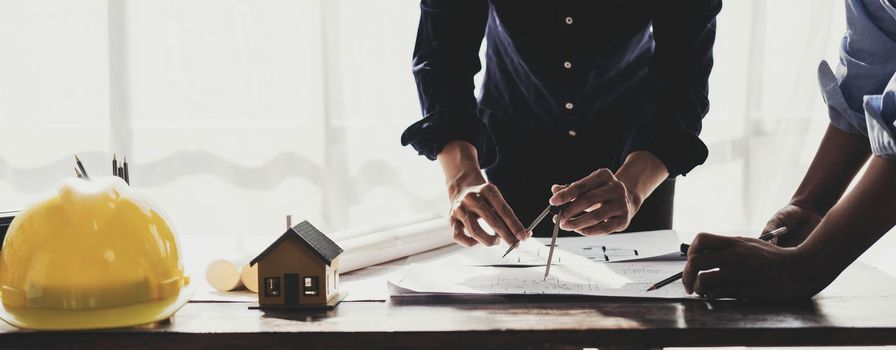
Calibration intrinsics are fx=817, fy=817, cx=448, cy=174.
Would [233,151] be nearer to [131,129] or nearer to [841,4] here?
[131,129]

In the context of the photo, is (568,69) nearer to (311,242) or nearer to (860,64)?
(860,64)

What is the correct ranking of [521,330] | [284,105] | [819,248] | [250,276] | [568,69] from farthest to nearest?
[284,105] → [568,69] → [250,276] → [819,248] → [521,330]

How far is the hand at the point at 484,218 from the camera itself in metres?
1.13

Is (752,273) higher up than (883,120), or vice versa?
(883,120)

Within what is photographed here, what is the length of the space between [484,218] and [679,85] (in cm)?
51

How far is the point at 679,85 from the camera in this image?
4.70 feet

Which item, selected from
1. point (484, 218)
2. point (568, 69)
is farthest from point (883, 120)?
point (568, 69)

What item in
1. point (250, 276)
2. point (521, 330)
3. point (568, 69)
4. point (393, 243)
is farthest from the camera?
point (568, 69)

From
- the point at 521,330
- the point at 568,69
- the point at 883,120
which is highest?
the point at 568,69

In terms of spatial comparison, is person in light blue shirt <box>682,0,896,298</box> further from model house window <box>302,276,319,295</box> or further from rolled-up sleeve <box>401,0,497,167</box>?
rolled-up sleeve <box>401,0,497,167</box>

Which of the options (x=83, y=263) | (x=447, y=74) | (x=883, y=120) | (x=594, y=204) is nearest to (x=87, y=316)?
(x=83, y=263)

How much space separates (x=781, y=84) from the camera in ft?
9.32

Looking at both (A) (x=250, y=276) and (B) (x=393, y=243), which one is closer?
(A) (x=250, y=276)

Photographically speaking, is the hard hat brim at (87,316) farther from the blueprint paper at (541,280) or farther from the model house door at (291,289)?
the blueprint paper at (541,280)
